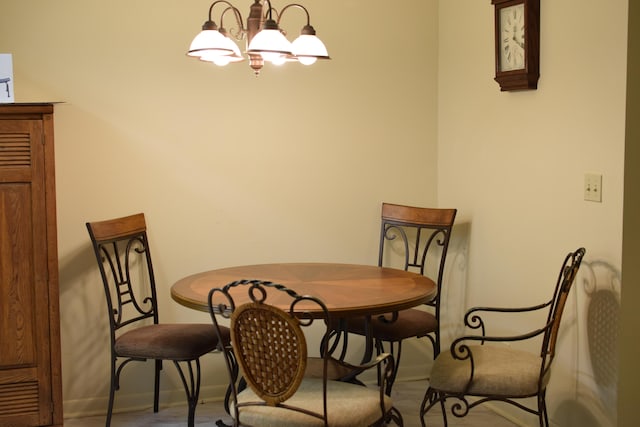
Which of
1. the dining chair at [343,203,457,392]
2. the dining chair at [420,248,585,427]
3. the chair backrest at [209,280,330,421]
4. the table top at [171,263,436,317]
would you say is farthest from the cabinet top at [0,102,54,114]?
the dining chair at [420,248,585,427]

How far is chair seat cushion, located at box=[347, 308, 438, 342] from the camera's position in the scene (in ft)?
12.0

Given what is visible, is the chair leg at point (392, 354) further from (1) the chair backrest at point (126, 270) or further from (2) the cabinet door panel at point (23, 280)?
(2) the cabinet door panel at point (23, 280)

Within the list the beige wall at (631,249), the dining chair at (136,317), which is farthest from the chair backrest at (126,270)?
the beige wall at (631,249)

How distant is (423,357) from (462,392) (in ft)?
4.53

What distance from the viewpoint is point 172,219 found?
3.90 metres

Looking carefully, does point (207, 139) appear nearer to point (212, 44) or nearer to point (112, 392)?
point (212, 44)

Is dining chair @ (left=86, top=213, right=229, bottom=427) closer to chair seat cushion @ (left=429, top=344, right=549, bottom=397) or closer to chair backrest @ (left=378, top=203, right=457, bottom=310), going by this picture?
chair seat cushion @ (left=429, top=344, right=549, bottom=397)

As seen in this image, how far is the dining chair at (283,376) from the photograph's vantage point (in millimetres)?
2506

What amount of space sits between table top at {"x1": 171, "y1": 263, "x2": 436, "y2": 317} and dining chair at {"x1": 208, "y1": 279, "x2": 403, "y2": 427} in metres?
0.20

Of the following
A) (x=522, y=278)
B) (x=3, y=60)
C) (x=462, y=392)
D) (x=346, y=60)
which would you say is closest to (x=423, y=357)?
(x=522, y=278)

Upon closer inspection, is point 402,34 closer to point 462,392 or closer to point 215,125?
point 215,125

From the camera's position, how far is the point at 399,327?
368 centimetres

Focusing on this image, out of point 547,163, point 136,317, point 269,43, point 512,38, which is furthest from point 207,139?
point 547,163

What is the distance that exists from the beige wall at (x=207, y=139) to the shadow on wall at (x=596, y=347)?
130 centimetres
